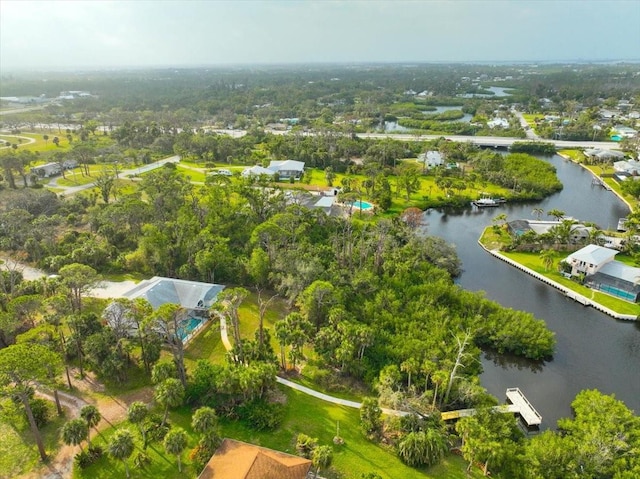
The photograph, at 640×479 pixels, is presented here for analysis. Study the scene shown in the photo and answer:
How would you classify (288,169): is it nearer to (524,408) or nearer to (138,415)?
(524,408)

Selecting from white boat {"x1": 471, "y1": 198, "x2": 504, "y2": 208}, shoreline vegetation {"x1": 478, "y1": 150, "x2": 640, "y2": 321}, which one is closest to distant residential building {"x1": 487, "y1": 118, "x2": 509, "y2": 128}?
white boat {"x1": 471, "y1": 198, "x2": 504, "y2": 208}

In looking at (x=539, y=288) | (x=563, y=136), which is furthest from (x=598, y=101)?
(x=539, y=288)

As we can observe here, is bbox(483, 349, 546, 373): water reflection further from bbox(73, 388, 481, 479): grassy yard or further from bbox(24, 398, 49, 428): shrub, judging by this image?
bbox(24, 398, 49, 428): shrub

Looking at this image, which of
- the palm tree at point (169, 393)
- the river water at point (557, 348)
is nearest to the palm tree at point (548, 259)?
the river water at point (557, 348)

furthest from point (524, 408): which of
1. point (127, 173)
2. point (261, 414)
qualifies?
point (127, 173)

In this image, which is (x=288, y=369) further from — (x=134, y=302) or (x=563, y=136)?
(x=563, y=136)

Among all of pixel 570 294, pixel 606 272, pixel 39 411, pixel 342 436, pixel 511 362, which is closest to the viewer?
pixel 342 436

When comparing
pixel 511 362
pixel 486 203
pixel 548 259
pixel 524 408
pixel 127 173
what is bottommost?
pixel 511 362
